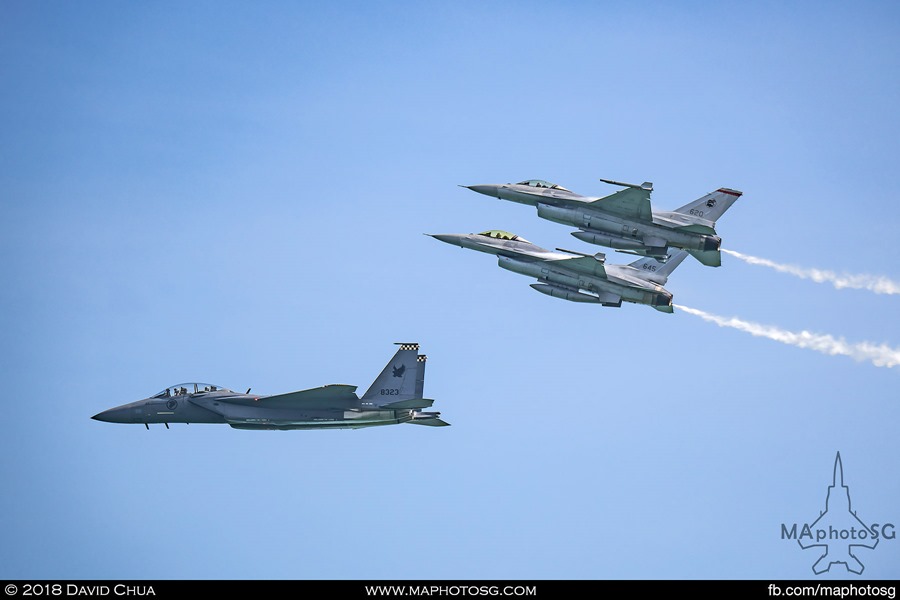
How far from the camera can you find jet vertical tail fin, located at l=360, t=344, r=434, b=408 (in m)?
67.8

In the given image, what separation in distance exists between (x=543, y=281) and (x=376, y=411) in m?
11.6

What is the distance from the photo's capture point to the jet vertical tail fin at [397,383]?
67.8 meters

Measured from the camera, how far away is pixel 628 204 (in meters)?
73.2

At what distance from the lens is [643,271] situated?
76312 mm

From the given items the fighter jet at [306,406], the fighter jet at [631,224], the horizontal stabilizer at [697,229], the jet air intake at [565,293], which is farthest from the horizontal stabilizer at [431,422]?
the horizontal stabilizer at [697,229]

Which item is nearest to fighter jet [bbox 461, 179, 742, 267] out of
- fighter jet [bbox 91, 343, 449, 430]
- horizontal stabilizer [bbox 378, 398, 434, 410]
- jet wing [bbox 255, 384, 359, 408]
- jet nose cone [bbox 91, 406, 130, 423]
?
fighter jet [bbox 91, 343, 449, 430]

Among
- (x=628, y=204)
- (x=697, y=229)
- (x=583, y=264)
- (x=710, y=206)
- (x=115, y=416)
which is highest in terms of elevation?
(x=710, y=206)

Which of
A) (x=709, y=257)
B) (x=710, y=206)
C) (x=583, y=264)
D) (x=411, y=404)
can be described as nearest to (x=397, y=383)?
(x=411, y=404)

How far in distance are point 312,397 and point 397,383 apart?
3855 mm

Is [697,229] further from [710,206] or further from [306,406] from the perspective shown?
[306,406]

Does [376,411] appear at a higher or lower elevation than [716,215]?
lower
